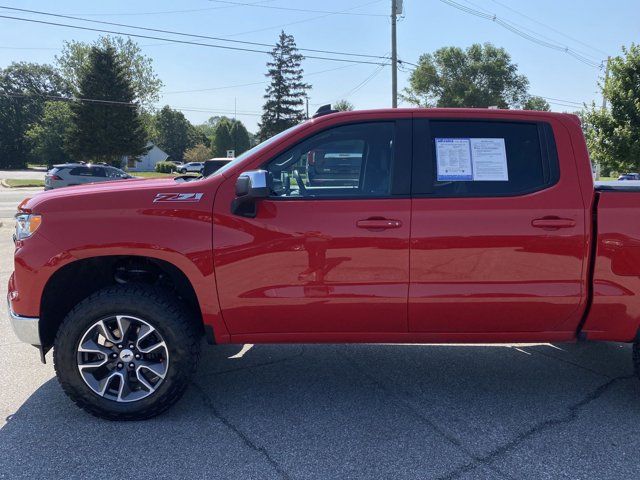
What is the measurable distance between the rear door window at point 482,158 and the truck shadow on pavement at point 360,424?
4.87ft

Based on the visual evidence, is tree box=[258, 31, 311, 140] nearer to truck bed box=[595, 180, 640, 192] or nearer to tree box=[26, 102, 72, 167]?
tree box=[26, 102, 72, 167]

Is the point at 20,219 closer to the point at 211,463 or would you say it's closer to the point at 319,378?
the point at 211,463

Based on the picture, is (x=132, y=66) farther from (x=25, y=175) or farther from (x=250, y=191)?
(x=250, y=191)

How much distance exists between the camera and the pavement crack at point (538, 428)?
2.70m

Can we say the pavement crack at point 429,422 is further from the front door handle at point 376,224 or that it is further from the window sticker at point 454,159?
the window sticker at point 454,159

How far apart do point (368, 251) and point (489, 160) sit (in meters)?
1.00

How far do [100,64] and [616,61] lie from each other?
36866 millimetres

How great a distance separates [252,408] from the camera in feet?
11.1

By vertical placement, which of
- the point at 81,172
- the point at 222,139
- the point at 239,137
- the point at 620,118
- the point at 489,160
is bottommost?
the point at 489,160

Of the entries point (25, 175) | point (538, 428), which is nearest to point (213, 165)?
point (538, 428)

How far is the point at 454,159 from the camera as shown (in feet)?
10.5

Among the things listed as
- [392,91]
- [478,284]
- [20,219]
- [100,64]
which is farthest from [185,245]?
[100,64]

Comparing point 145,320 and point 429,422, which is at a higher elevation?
point 145,320

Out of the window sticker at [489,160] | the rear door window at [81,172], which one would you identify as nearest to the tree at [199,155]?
the rear door window at [81,172]
